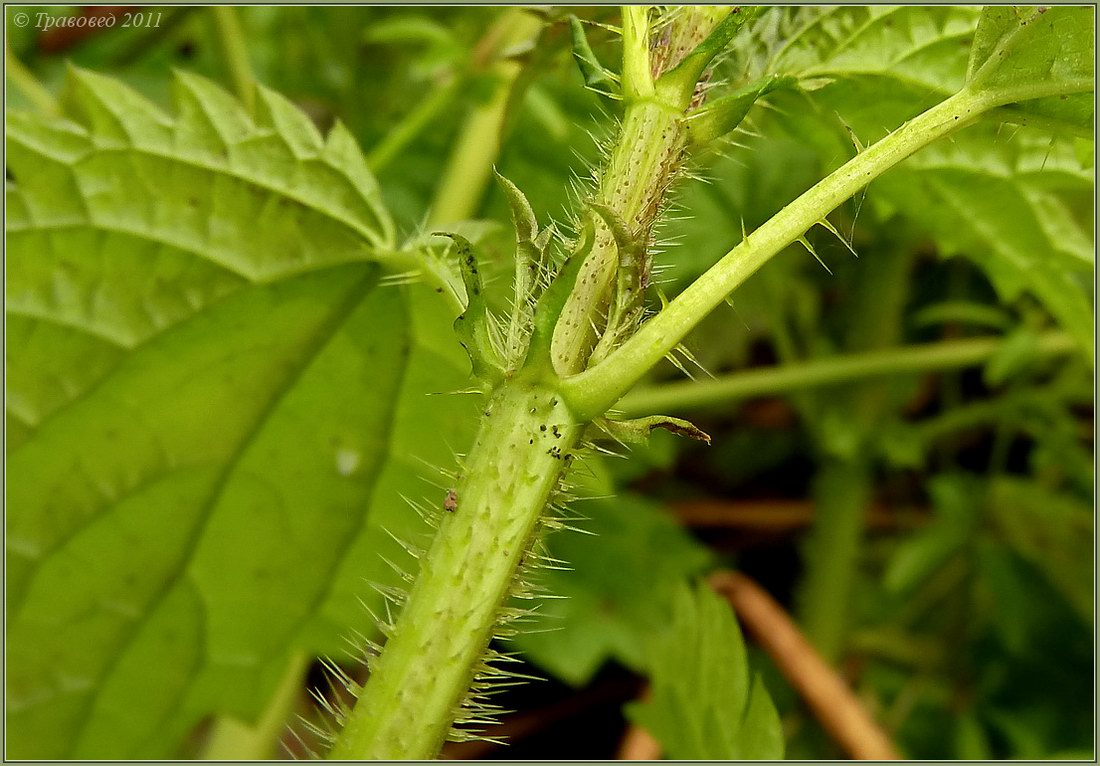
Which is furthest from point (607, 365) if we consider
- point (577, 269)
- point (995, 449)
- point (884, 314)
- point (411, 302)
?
point (995, 449)

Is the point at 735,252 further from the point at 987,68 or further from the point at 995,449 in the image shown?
the point at 995,449

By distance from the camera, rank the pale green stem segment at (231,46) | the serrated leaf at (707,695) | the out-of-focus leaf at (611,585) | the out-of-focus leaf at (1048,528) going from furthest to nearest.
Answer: the out-of-focus leaf at (1048,528), the pale green stem segment at (231,46), the out-of-focus leaf at (611,585), the serrated leaf at (707,695)

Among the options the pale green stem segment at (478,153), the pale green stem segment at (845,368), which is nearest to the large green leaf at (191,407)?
the pale green stem segment at (478,153)

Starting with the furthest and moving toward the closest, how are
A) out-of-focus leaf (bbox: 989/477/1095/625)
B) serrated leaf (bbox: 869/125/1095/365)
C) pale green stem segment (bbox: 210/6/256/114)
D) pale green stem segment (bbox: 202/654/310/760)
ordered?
out-of-focus leaf (bbox: 989/477/1095/625) → pale green stem segment (bbox: 210/6/256/114) → pale green stem segment (bbox: 202/654/310/760) → serrated leaf (bbox: 869/125/1095/365)

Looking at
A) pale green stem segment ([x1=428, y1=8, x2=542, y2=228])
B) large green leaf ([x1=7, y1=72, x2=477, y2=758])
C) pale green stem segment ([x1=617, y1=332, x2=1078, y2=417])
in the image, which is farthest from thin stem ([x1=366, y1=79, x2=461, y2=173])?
pale green stem segment ([x1=617, y1=332, x2=1078, y2=417])

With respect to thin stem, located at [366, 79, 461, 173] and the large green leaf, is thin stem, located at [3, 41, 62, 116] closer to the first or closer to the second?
the large green leaf

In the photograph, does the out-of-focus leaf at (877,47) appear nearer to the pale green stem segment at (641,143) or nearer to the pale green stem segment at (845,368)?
Answer: the pale green stem segment at (641,143)
